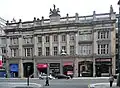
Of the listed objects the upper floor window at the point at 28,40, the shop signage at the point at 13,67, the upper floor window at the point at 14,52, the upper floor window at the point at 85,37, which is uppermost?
the upper floor window at the point at 85,37

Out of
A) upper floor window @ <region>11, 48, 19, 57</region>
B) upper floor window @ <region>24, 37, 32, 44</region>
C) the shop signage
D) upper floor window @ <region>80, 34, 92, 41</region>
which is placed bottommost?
the shop signage

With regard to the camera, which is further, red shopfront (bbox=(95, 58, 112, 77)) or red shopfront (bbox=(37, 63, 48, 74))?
red shopfront (bbox=(37, 63, 48, 74))

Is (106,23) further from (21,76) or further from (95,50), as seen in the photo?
(21,76)

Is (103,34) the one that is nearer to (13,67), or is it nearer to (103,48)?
(103,48)

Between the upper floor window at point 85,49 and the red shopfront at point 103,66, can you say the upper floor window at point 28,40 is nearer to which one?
the upper floor window at point 85,49

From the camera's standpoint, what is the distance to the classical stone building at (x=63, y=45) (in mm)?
52438

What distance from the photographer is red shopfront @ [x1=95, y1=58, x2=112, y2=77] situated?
169ft

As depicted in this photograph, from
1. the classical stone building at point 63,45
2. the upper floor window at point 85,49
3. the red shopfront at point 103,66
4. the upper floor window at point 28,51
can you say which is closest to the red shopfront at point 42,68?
the classical stone building at point 63,45

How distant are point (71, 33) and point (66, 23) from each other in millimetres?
2572

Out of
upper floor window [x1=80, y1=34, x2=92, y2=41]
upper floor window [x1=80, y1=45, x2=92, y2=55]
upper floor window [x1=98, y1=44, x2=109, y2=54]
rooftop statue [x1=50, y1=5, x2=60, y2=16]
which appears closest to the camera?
upper floor window [x1=98, y1=44, x2=109, y2=54]

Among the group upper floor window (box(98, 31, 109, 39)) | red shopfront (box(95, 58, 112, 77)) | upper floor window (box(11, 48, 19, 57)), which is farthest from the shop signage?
upper floor window (box(98, 31, 109, 39))

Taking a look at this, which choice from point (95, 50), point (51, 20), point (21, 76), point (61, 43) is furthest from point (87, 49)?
point (21, 76)

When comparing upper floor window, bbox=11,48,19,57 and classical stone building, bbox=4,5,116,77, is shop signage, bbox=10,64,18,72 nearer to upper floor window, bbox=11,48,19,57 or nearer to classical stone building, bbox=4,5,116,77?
classical stone building, bbox=4,5,116,77

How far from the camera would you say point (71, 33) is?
→ 5578 cm
